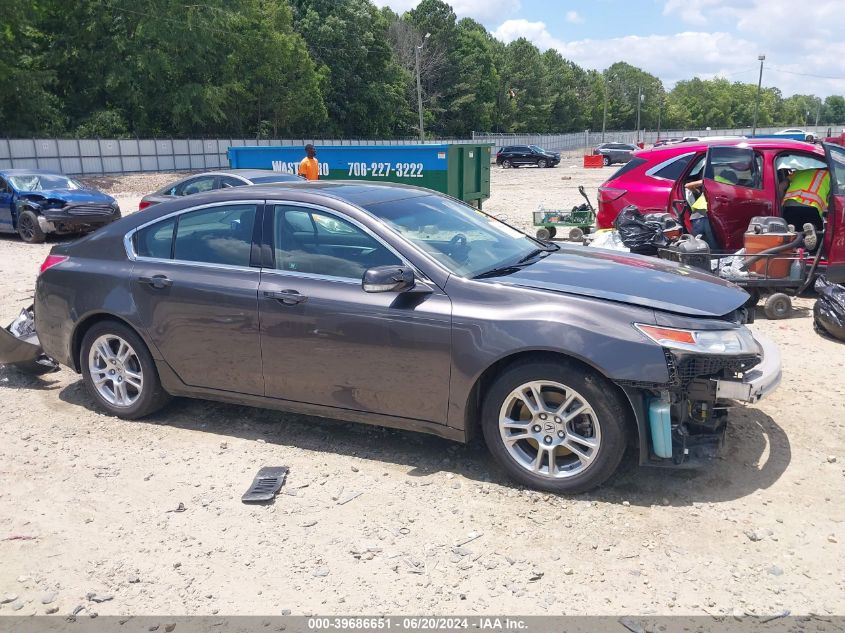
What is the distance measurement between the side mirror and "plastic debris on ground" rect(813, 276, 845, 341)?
4.64 meters

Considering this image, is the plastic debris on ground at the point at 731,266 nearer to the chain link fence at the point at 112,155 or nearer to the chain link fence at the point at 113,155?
the chain link fence at the point at 112,155

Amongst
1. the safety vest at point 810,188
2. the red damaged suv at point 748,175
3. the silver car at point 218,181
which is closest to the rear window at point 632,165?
the red damaged suv at point 748,175

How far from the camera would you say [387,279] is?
12.6 feet

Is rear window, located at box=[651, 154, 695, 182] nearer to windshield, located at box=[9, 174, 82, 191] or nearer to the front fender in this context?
the front fender

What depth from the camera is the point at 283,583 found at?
321cm

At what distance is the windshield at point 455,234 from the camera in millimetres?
4242

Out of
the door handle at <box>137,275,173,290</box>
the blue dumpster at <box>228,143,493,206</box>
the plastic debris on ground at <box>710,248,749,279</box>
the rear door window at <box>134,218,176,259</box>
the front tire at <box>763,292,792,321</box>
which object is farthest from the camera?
the blue dumpster at <box>228,143,493,206</box>

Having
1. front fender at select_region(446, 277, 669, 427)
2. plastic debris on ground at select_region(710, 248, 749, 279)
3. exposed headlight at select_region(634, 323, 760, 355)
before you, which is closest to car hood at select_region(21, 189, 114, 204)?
plastic debris on ground at select_region(710, 248, 749, 279)

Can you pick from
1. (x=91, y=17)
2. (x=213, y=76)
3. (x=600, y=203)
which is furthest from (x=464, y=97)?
(x=600, y=203)

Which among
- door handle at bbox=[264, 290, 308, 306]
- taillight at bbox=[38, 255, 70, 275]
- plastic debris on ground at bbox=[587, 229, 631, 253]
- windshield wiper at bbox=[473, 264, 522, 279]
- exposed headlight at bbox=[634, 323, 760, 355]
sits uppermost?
windshield wiper at bbox=[473, 264, 522, 279]

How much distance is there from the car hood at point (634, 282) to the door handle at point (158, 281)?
7.10 ft

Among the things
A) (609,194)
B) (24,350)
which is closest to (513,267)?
(24,350)

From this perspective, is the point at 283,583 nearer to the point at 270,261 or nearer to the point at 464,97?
the point at 270,261

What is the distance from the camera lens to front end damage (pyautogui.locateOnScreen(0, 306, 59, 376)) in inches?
227
